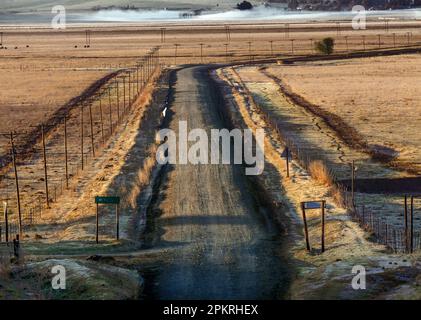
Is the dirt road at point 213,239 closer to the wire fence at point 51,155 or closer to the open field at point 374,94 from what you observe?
the wire fence at point 51,155

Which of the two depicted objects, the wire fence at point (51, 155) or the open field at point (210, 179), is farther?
the wire fence at point (51, 155)

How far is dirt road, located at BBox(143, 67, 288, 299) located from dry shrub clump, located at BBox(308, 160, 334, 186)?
255 centimetres

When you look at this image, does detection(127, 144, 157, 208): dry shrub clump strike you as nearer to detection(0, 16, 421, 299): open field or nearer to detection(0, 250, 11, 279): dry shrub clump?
detection(0, 16, 421, 299): open field

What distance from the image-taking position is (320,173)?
1465 inches

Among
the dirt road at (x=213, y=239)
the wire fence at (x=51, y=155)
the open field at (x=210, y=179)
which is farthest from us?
the wire fence at (x=51, y=155)

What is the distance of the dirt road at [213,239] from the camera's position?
74.3ft

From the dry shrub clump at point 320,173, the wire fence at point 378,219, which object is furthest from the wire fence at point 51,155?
the wire fence at point 378,219

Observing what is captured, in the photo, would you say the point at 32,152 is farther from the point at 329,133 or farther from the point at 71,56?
the point at 71,56

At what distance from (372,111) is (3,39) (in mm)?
142491

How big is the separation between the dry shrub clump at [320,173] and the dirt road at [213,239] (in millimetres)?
2546

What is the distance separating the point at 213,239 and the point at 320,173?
10.1 metres

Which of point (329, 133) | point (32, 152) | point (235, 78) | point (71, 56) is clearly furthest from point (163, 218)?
point (71, 56)

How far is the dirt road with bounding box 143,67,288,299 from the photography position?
22.6m

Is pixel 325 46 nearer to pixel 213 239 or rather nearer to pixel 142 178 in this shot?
pixel 142 178
